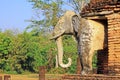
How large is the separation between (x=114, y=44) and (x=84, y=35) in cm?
71

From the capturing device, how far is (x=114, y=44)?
712 cm

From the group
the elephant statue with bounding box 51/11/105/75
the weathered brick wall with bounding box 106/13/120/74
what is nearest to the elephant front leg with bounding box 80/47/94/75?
the elephant statue with bounding box 51/11/105/75

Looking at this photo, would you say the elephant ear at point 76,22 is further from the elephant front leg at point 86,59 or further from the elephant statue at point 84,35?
the elephant front leg at point 86,59

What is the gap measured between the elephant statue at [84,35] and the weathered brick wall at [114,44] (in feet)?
1.15

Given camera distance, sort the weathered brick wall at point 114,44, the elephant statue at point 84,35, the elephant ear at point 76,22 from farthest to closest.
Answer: the elephant ear at point 76,22 → the elephant statue at point 84,35 → the weathered brick wall at point 114,44

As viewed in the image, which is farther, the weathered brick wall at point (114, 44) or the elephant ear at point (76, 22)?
the elephant ear at point (76, 22)

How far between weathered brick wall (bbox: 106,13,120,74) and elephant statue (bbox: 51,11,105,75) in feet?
1.15

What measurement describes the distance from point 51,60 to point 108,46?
28678 millimetres

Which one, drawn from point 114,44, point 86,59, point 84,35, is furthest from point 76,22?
point 114,44

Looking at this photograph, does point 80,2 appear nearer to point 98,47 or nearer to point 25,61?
point 25,61

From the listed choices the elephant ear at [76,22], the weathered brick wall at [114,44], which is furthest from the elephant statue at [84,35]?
the weathered brick wall at [114,44]

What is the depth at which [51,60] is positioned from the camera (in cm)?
3581

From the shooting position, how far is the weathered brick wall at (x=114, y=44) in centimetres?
709

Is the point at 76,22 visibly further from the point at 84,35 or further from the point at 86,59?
the point at 86,59
